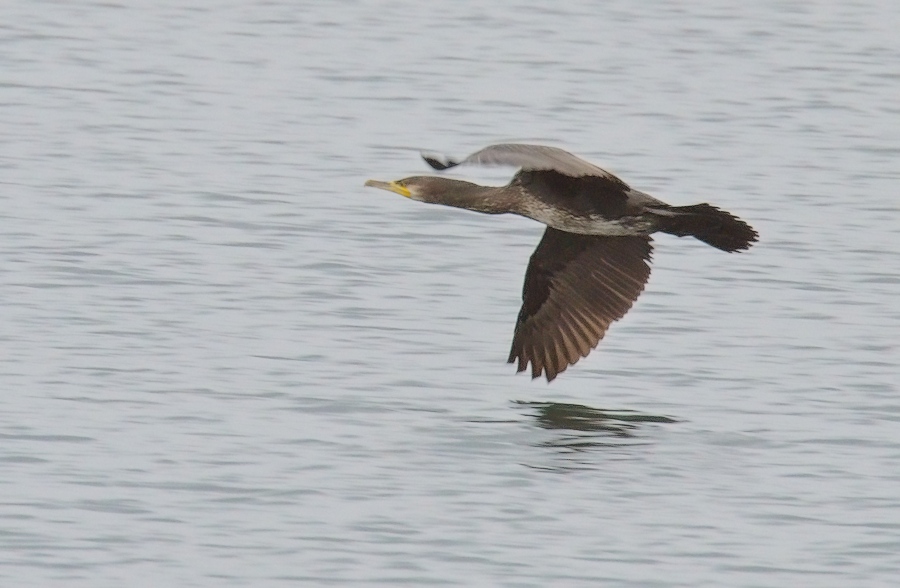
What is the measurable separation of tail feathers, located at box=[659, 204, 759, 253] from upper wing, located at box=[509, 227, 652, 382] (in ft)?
2.44

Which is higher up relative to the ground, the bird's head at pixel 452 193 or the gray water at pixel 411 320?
the bird's head at pixel 452 193

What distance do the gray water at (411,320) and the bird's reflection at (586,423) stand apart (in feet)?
0.08

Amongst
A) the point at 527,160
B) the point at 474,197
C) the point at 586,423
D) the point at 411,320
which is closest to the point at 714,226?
the point at 586,423

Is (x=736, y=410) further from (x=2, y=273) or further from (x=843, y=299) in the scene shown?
(x=2, y=273)

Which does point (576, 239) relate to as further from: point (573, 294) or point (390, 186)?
point (390, 186)

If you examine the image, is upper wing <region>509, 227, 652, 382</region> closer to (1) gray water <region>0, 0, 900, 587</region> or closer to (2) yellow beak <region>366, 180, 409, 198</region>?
(1) gray water <region>0, 0, 900, 587</region>

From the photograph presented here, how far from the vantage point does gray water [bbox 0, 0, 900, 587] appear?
23.3 feet

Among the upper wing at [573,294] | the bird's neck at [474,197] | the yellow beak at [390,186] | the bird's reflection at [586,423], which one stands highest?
the yellow beak at [390,186]

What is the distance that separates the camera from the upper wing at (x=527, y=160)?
7031 millimetres

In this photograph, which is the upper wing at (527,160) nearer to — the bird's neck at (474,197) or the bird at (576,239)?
the bird at (576,239)

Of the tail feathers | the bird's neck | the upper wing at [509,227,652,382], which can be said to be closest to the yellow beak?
the bird's neck

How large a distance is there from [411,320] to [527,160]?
288cm

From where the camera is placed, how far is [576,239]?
9211 mm

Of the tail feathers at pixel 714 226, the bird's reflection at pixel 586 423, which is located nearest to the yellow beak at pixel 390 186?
the bird's reflection at pixel 586 423
